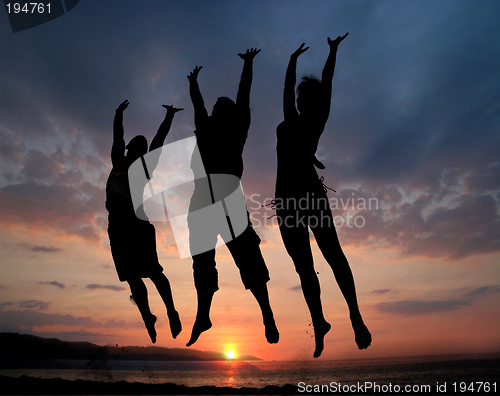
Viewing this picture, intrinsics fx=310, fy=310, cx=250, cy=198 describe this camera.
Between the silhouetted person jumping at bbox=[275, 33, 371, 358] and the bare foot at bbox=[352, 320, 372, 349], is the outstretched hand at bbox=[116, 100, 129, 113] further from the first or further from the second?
the bare foot at bbox=[352, 320, 372, 349]

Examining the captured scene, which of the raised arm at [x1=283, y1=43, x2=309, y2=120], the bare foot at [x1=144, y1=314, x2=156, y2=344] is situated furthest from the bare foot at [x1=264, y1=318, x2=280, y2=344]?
the raised arm at [x1=283, y1=43, x2=309, y2=120]

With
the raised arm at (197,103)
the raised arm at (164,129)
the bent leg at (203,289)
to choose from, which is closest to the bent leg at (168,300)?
the bent leg at (203,289)

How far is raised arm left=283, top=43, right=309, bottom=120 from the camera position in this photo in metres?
4.12

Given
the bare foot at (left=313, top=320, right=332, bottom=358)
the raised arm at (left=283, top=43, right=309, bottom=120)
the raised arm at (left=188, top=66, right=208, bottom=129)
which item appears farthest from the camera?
the raised arm at (left=188, top=66, right=208, bottom=129)

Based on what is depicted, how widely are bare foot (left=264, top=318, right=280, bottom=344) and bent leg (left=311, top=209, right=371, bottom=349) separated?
971 mm

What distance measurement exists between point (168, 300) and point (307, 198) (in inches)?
105

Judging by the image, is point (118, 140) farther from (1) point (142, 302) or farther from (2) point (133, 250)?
(1) point (142, 302)

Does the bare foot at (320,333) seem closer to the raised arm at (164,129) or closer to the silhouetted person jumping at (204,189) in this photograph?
the silhouetted person jumping at (204,189)

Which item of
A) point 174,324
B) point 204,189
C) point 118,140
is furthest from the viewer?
point 118,140

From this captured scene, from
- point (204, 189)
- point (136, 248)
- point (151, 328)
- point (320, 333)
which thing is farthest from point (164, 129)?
point (320, 333)

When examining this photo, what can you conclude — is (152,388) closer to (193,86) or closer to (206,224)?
(206,224)

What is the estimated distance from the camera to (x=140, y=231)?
4910mm

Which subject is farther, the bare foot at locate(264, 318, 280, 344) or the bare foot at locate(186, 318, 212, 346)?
the bare foot at locate(186, 318, 212, 346)

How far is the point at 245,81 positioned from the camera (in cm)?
426
